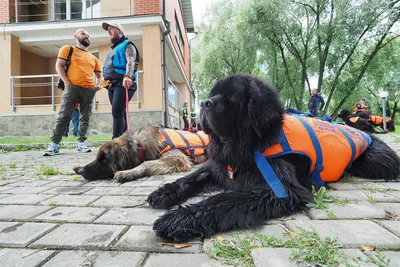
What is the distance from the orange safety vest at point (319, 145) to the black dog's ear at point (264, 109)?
126mm

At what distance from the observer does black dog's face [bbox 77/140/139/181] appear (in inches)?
130

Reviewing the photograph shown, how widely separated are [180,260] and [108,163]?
8.02ft

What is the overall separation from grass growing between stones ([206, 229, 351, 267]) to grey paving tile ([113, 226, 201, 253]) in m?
0.14

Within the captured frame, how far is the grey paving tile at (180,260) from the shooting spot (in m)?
1.20

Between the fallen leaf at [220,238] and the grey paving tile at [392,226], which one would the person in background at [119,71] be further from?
the grey paving tile at [392,226]

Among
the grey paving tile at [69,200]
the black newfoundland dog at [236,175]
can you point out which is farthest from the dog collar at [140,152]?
the black newfoundland dog at [236,175]

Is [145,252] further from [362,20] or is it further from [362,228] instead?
[362,20]

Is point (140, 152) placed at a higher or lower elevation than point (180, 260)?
higher

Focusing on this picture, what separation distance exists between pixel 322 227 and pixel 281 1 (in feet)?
59.4

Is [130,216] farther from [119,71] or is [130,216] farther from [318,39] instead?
[318,39]

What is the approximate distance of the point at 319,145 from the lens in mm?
2354

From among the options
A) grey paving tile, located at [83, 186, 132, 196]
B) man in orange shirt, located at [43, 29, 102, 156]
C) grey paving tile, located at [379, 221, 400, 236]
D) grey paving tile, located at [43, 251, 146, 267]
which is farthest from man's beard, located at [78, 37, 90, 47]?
grey paving tile, located at [379, 221, 400, 236]

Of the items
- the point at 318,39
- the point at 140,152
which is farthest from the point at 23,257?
the point at 318,39

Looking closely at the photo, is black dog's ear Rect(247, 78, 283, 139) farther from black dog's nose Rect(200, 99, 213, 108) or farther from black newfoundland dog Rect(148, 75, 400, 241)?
black dog's nose Rect(200, 99, 213, 108)
